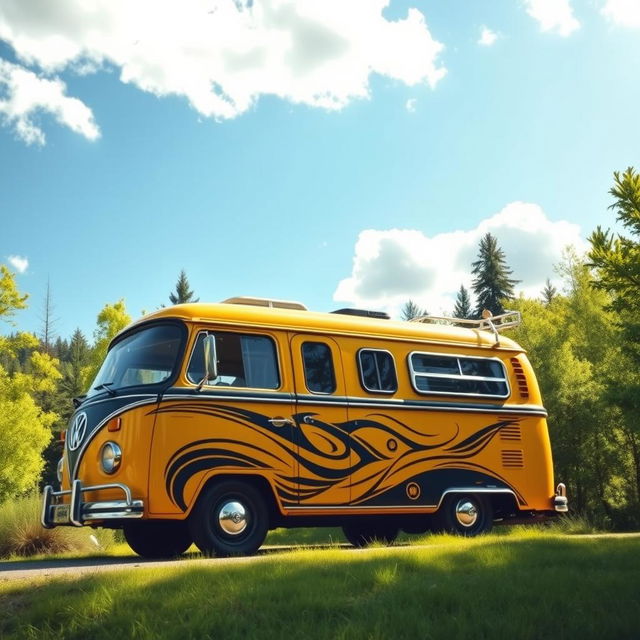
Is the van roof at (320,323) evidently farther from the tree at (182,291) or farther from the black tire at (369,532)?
the tree at (182,291)

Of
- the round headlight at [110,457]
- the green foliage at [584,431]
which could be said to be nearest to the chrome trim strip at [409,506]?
the round headlight at [110,457]

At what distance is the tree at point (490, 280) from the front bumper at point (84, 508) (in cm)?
4709

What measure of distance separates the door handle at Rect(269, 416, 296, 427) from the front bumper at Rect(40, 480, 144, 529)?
1.76 meters

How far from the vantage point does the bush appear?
1226cm

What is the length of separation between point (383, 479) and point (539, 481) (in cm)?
297

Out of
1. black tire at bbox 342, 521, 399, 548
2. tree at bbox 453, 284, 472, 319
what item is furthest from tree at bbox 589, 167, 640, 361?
tree at bbox 453, 284, 472, 319

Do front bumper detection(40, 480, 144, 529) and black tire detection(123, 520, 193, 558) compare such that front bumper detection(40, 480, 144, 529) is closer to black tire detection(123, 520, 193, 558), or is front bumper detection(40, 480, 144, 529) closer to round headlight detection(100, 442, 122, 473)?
round headlight detection(100, 442, 122, 473)

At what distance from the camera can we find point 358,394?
967 centimetres

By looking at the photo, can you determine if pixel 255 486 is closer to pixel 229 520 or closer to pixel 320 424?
pixel 229 520

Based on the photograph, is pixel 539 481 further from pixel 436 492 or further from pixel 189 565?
pixel 189 565

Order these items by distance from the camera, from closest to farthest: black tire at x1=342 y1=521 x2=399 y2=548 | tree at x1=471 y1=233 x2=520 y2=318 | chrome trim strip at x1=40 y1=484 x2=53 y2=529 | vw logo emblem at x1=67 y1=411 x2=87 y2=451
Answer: vw logo emblem at x1=67 y1=411 x2=87 y2=451 < chrome trim strip at x1=40 y1=484 x2=53 y2=529 < black tire at x1=342 y1=521 x2=399 y2=548 < tree at x1=471 y1=233 x2=520 y2=318

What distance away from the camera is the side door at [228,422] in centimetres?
798

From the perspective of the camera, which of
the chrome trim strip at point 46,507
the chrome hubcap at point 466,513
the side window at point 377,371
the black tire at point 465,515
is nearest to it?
the chrome trim strip at point 46,507

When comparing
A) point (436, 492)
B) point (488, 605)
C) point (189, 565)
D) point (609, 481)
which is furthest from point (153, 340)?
point (609, 481)
